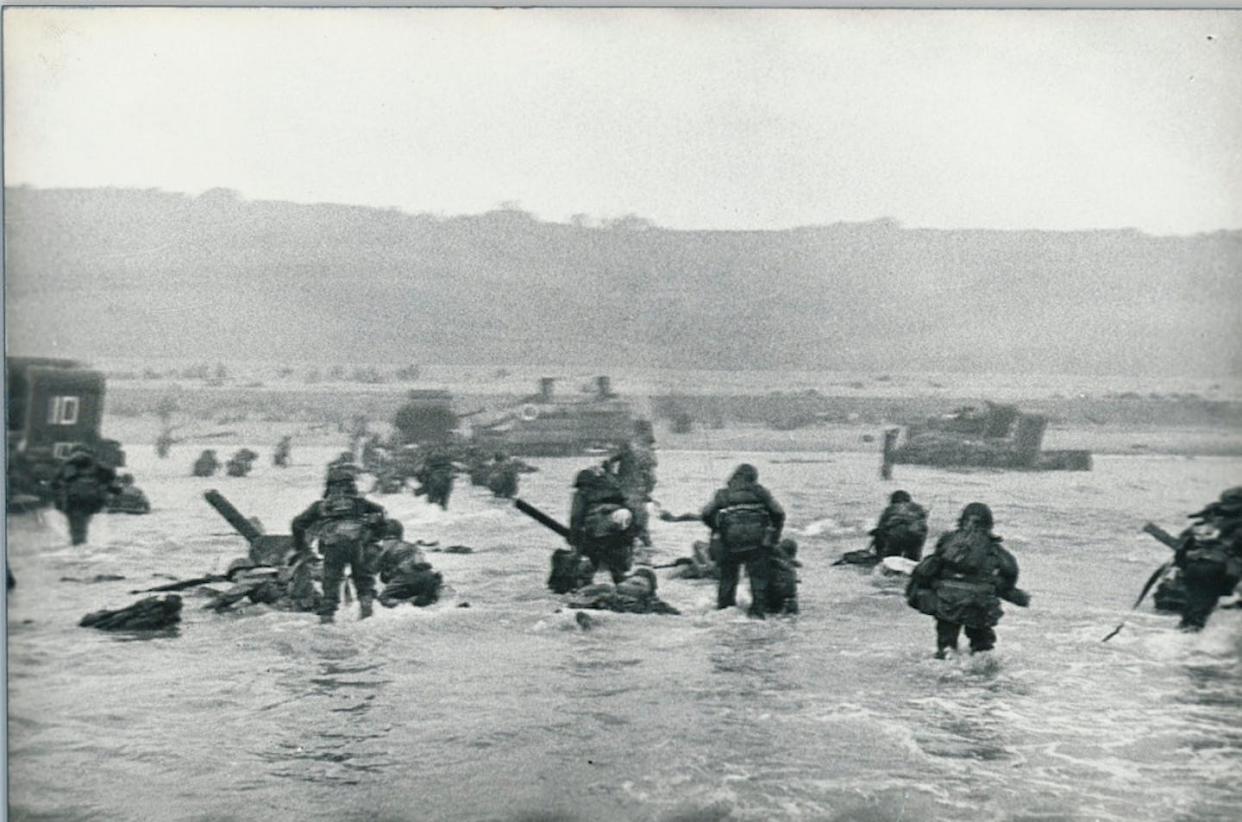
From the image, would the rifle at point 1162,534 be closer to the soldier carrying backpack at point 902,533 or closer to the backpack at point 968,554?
the backpack at point 968,554

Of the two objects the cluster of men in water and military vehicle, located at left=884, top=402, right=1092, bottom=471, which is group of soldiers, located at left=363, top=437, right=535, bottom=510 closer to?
the cluster of men in water

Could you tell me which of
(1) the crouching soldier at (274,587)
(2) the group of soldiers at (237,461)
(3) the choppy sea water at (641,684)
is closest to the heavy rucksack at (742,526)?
(3) the choppy sea water at (641,684)

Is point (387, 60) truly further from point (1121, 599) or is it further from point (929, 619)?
point (1121, 599)

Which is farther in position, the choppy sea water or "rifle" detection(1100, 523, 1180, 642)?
"rifle" detection(1100, 523, 1180, 642)

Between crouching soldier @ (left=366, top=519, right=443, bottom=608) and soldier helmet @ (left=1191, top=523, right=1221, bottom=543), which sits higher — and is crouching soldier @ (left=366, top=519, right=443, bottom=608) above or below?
below

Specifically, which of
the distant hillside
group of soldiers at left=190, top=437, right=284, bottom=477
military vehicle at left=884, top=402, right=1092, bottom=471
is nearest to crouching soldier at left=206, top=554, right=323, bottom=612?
group of soldiers at left=190, top=437, right=284, bottom=477

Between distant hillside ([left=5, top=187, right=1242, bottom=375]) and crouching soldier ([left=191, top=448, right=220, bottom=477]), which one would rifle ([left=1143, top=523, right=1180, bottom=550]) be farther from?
crouching soldier ([left=191, top=448, right=220, bottom=477])

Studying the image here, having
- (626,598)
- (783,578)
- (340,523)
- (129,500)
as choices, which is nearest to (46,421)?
(129,500)

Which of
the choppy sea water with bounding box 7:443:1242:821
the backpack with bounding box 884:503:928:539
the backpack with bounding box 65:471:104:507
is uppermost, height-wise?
the backpack with bounding box 884:503:928:539
